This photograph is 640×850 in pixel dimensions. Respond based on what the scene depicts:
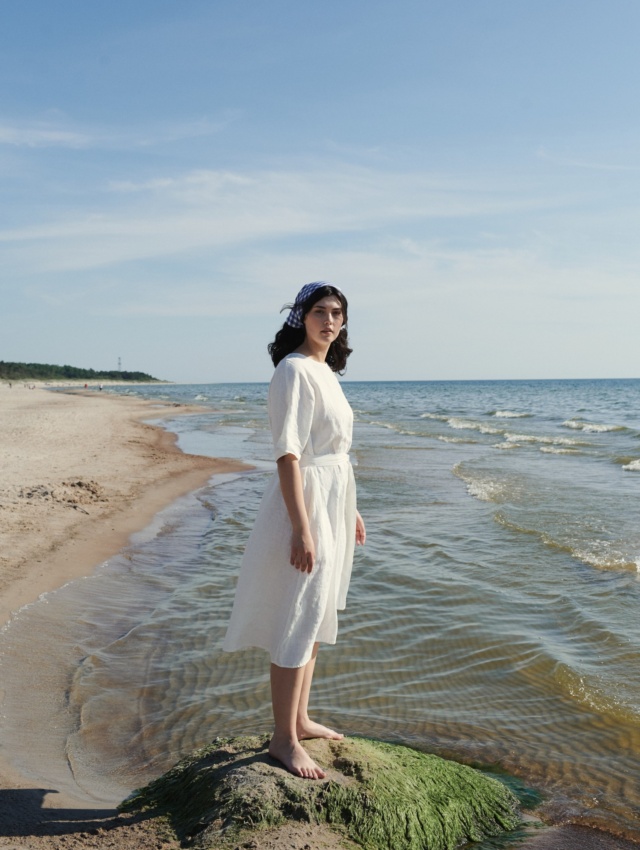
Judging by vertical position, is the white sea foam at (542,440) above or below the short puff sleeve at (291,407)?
below

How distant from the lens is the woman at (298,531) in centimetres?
303

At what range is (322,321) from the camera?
10.6ft

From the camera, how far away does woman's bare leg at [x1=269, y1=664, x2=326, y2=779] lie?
10.2ft

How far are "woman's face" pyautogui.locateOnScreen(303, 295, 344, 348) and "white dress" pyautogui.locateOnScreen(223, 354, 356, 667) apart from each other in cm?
13

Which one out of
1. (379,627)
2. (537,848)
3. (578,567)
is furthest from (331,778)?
Answer: (578,567)

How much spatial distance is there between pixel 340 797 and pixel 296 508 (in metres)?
1.21

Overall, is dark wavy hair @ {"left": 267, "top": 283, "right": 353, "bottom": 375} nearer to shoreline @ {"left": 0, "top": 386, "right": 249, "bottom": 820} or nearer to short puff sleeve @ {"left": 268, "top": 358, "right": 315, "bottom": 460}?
short puff sleeve @ {"left": 268, "top": 358, "right": 315, "bottom": 460}

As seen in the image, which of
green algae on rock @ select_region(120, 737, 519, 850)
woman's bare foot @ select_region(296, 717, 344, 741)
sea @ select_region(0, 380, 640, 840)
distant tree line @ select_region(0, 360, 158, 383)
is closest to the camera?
green algae on rock @ select_region(120, 737, 519, 850)

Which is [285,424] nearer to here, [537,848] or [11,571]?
[537,848]

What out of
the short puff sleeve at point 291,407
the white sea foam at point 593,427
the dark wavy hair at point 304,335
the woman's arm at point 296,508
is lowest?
the white sea foam at point 593,427

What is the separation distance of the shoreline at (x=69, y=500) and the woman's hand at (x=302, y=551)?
1561mm

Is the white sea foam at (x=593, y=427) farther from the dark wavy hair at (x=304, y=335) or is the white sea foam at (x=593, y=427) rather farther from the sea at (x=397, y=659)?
the dark wavy hair at (x=304, y=335)

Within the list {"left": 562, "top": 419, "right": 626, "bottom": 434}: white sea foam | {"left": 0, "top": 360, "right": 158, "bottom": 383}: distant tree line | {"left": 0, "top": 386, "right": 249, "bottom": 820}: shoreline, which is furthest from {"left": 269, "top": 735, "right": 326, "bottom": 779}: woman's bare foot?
{"left": 0, "top": 360, "right": 158, "bottom": 383}: distant tree line

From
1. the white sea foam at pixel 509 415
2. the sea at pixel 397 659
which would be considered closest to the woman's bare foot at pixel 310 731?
the sea at pixel 397 659
